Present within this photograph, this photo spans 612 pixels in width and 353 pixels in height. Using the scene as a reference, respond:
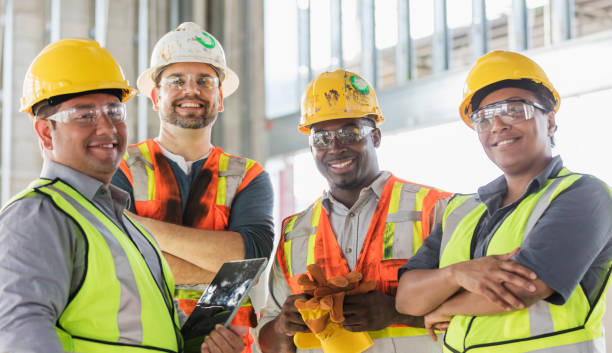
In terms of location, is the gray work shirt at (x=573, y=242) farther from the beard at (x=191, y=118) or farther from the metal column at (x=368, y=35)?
the metal column at (x=368, y=35)

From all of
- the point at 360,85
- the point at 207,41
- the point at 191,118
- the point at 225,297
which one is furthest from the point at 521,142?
the point at 207,41

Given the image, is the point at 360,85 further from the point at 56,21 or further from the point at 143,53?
the point at 56,21

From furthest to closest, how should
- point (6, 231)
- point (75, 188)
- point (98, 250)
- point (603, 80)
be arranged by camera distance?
point (603, 80) → point (75, 188) → point (98, 250) → point (6, 231)

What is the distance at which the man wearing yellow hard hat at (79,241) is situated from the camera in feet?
6.05

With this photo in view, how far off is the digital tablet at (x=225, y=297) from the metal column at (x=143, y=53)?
591cm

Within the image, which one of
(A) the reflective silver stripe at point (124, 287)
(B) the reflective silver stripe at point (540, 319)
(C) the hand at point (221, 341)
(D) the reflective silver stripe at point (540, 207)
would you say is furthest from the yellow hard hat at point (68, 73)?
(B) the reflective silver stripe at point (540, 319)

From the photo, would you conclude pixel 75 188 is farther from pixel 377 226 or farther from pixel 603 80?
pixel 603 80

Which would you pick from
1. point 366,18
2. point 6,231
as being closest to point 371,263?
point 6,231

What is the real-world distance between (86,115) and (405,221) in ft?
4.98

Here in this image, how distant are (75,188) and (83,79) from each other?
1.31 feet

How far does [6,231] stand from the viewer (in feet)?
6.29

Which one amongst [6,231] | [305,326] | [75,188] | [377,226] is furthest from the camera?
[377,226]

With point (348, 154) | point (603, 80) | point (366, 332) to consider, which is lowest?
point (366, 332)

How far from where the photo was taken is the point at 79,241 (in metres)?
2.03
